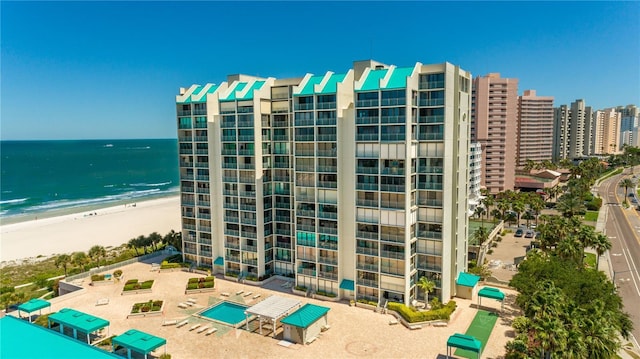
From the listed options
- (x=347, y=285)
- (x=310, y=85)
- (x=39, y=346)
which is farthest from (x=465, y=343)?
(x=39, y=346)

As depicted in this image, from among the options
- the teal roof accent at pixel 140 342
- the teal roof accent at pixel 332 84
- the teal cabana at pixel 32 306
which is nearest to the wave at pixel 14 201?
the teal cabana at pixel 32 306

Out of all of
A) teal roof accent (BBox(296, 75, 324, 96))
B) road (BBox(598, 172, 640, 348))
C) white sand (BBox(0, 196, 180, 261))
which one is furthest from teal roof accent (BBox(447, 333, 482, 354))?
white sand (BBox(0, 196, 180, 261))

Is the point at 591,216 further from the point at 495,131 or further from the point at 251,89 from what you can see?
the point at 251,89

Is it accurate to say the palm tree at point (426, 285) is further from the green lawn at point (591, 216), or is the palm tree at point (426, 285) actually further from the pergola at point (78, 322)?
the green lawn at point (591, 216)

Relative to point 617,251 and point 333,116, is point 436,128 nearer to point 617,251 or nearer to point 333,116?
point 333,116

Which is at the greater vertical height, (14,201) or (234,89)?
(234,89)

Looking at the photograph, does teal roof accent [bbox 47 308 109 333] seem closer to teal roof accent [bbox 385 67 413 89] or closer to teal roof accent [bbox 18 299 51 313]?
teal roof accent [bbox 18 299 51 313]
